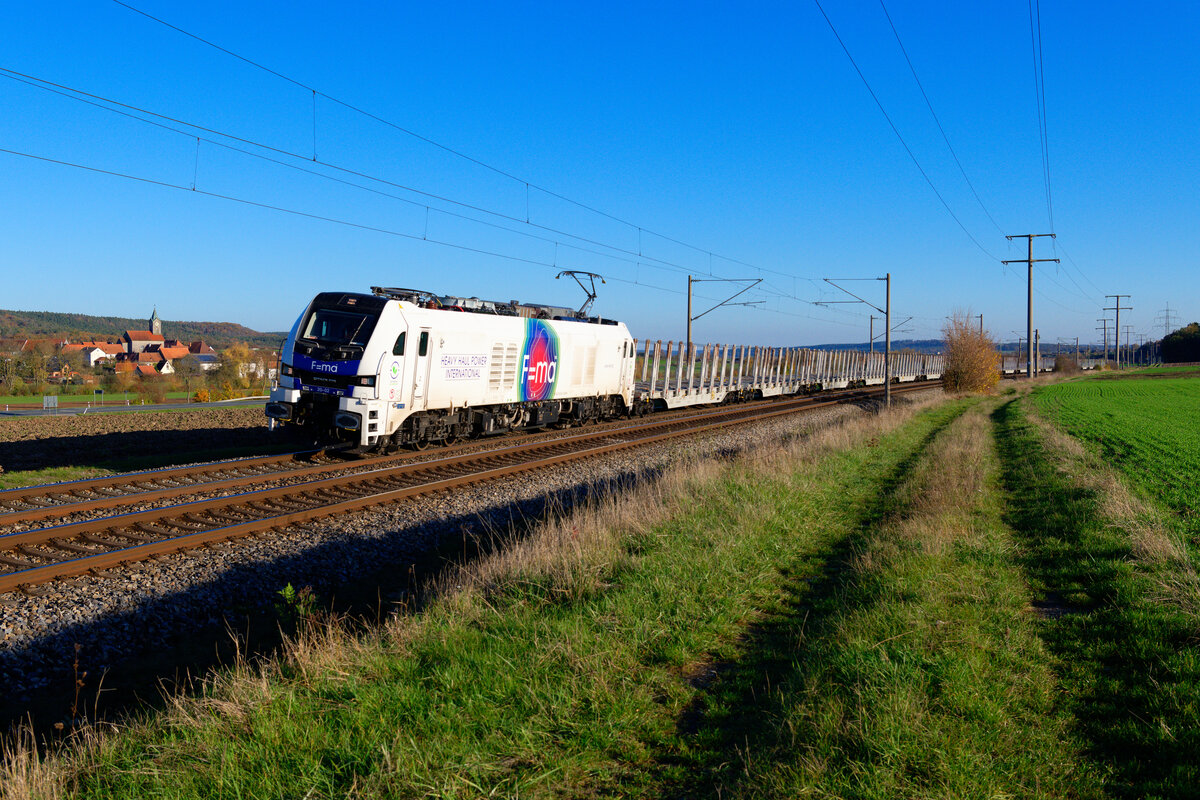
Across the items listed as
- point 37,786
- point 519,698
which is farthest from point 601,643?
point 37,786

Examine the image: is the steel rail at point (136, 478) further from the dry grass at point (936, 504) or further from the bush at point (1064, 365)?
the bush at point (1064, 365)

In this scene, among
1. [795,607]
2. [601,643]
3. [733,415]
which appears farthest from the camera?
[733,415]

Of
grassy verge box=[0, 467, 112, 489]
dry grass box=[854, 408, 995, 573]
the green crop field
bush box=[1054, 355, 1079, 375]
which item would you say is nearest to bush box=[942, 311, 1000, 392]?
the green crop field

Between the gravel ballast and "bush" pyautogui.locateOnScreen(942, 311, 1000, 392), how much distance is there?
140 feet

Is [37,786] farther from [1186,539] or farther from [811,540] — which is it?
[1186,539]

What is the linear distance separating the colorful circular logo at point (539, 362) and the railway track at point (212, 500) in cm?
256

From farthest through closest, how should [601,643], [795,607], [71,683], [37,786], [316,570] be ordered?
[316,570], [795,607], [71,683], [601,643], [37,786]

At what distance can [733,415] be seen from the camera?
95.4ft

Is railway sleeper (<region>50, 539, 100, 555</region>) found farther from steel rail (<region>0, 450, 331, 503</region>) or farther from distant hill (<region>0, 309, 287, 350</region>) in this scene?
distant hill (<region>0, 309, 287, 350</region>)

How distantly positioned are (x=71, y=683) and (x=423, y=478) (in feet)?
25.1

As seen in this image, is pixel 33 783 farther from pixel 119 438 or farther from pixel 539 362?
pixel 119 438

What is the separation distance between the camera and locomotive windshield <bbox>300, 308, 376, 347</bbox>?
1485cm

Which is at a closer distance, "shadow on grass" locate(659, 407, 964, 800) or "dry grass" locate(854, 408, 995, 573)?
"shadow on grass" locate(659, 407, 964, 800)

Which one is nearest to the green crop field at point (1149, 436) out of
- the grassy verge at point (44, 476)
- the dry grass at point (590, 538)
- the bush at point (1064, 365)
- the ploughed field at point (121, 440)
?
the dry grass at point (590, 538)
